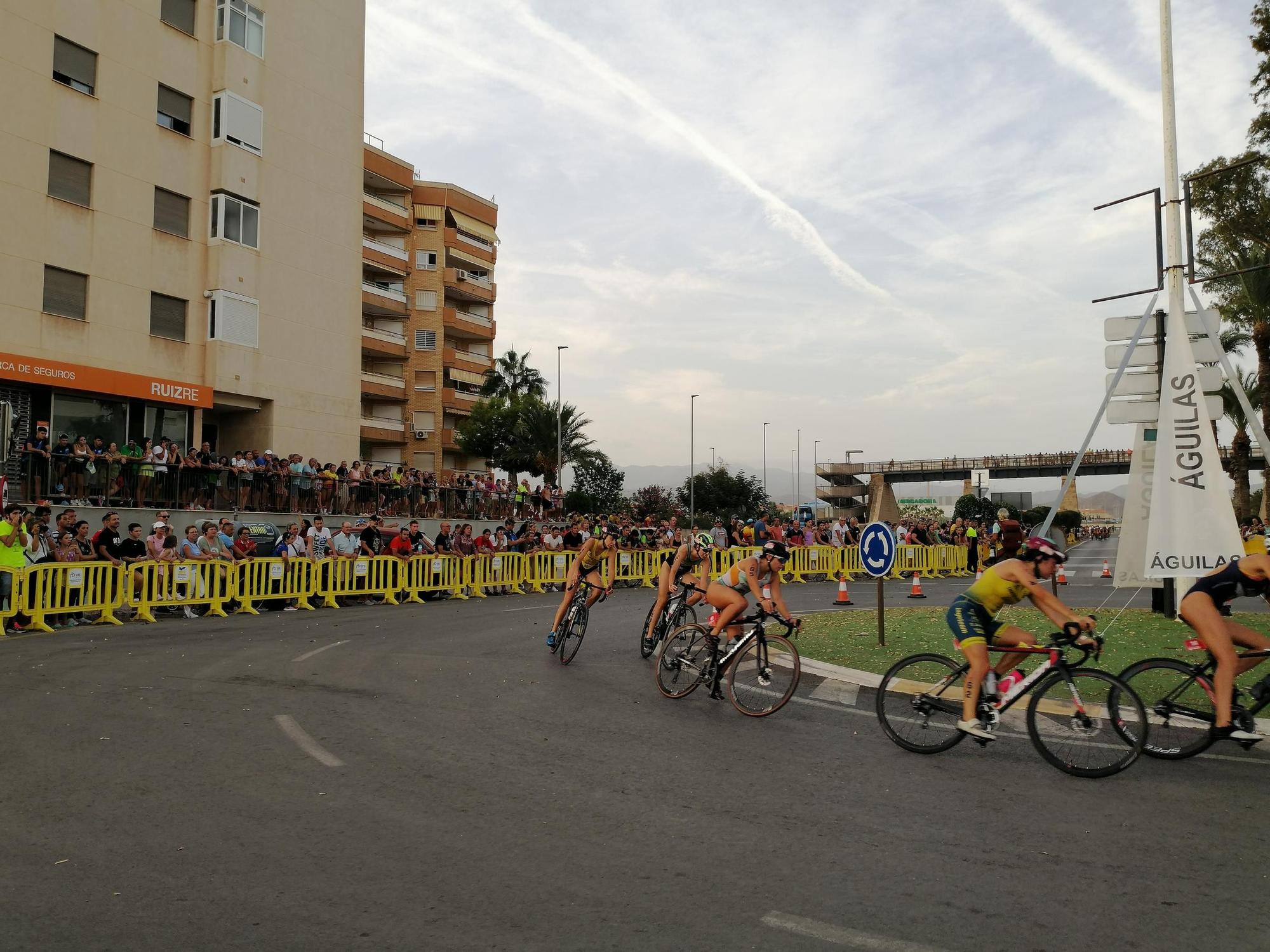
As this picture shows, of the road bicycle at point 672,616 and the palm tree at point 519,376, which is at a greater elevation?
the palm tree at point 519,376

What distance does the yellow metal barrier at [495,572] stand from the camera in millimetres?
23938

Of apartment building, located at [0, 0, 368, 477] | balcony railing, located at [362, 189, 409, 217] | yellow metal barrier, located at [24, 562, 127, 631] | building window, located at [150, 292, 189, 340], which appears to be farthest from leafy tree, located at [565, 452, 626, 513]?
yellow metal barrier, located at [24, 562, 127, 631]

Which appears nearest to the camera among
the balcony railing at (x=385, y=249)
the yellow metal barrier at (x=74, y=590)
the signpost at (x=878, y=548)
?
the signpost at (x=878, y=548)

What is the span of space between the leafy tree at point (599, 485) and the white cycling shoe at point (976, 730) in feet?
196

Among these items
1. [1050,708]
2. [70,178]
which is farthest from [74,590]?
[70,178]

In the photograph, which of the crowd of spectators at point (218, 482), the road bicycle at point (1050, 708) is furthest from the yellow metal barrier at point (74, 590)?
the road bicycle at point (1050, 708)

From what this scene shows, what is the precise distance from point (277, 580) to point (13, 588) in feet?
16.6

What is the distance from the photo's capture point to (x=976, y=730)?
722 cm

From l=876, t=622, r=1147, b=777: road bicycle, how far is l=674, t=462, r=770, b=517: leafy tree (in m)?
76.1

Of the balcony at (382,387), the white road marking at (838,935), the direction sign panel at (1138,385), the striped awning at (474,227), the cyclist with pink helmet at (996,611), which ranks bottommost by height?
the white road marking at (838,935)

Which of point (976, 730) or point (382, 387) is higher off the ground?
point (382, 387)

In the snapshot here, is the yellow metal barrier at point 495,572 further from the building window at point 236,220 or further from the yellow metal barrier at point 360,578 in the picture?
the building window at point 236,220

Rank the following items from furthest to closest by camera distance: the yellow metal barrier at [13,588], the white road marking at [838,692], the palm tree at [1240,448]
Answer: the palm tree at [1240,448] < the yellow metal barrier at [13,588] < the white road marking at [838,692]

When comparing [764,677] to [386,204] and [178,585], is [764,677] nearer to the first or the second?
[178,585]
